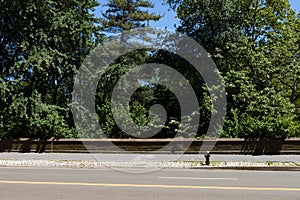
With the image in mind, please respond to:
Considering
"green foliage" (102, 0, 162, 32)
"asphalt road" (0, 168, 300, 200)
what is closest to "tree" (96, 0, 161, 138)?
"green foliage" (102, 0, 162, 32)

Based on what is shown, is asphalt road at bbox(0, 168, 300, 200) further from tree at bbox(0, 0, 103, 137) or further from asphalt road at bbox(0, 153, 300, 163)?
tree at bbox(0, 0, 103, 137)

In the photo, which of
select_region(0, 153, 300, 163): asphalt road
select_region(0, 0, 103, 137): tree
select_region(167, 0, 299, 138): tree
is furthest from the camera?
select_region(0, 0, 103, 137): tree

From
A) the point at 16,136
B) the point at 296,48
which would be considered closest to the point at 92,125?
the point at 16,136

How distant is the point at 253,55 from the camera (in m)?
22.6

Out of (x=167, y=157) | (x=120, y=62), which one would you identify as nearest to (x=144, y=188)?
(x=167, y=157)

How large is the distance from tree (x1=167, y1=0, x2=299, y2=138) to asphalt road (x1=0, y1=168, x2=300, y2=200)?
7990 millimetres

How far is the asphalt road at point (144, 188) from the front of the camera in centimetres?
761

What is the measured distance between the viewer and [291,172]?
41.2 feet

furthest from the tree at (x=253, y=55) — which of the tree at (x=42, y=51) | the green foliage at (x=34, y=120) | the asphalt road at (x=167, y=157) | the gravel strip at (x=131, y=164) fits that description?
the green foliage at (x=34, y=120)

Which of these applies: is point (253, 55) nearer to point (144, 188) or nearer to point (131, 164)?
point (131, 164)

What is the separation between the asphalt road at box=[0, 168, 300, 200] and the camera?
761 cm

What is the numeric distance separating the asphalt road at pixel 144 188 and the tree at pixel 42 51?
11.2 meters

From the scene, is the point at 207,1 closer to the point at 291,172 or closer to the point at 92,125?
the point at 92,125

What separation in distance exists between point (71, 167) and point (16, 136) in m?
8.60
